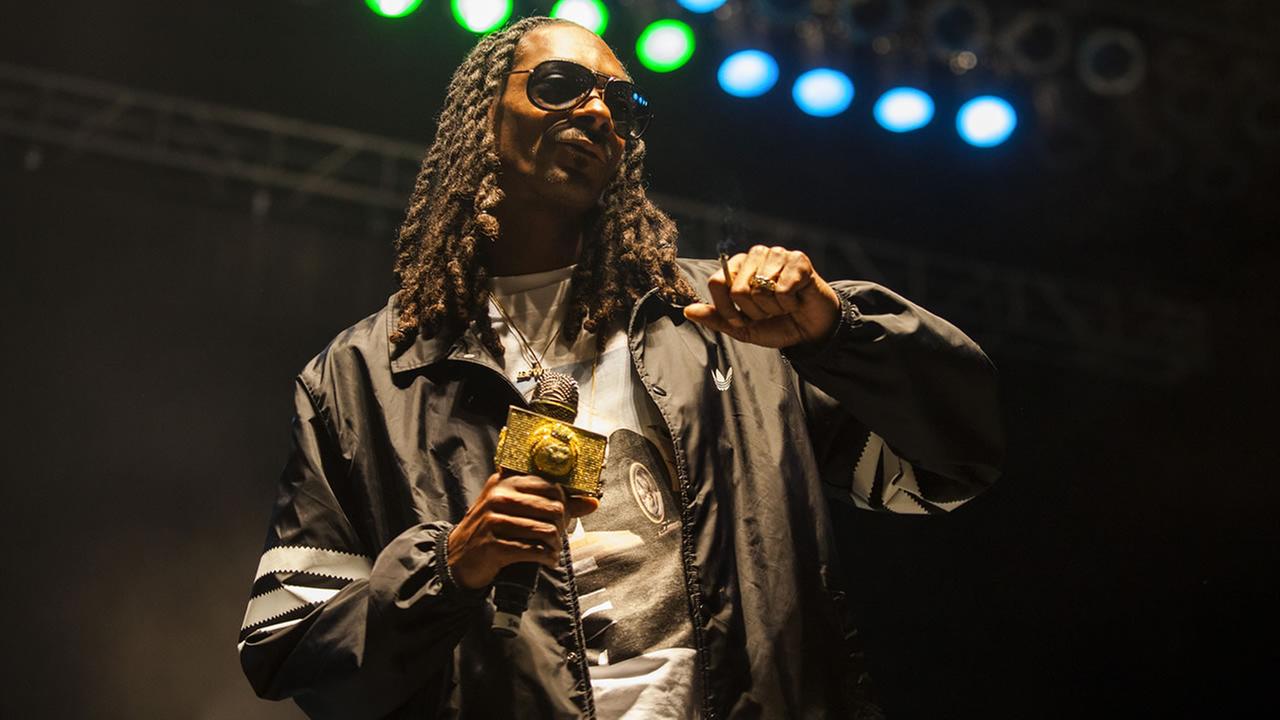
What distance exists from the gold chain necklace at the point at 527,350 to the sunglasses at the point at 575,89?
435mm

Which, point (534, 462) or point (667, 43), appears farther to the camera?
point (667, 43)

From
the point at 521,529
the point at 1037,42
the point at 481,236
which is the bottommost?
the point at 521,529

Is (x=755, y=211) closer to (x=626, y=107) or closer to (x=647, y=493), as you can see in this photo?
(x=626, y=107)

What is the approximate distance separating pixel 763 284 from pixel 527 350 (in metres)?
0.71

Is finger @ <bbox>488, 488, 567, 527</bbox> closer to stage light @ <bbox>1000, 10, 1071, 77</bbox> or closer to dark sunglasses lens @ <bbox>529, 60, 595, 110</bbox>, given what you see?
dark sunglasses lens @ <bbox>529, 60, 595, 110</bbox>

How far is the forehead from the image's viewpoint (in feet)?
8.52

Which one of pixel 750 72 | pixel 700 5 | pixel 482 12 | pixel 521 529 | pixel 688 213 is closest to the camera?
pixel 521 529

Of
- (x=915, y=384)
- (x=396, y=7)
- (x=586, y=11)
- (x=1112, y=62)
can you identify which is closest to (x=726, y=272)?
(x=915, y=384)

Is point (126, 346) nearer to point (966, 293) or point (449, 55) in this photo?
point (449, 55)

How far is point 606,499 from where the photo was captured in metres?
2.18

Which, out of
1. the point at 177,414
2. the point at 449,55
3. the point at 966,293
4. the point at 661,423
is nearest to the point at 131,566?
the point at 177,414

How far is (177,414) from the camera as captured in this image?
5398 millimetres

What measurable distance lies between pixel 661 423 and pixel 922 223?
492 cm

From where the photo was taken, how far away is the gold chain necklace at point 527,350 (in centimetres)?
235
